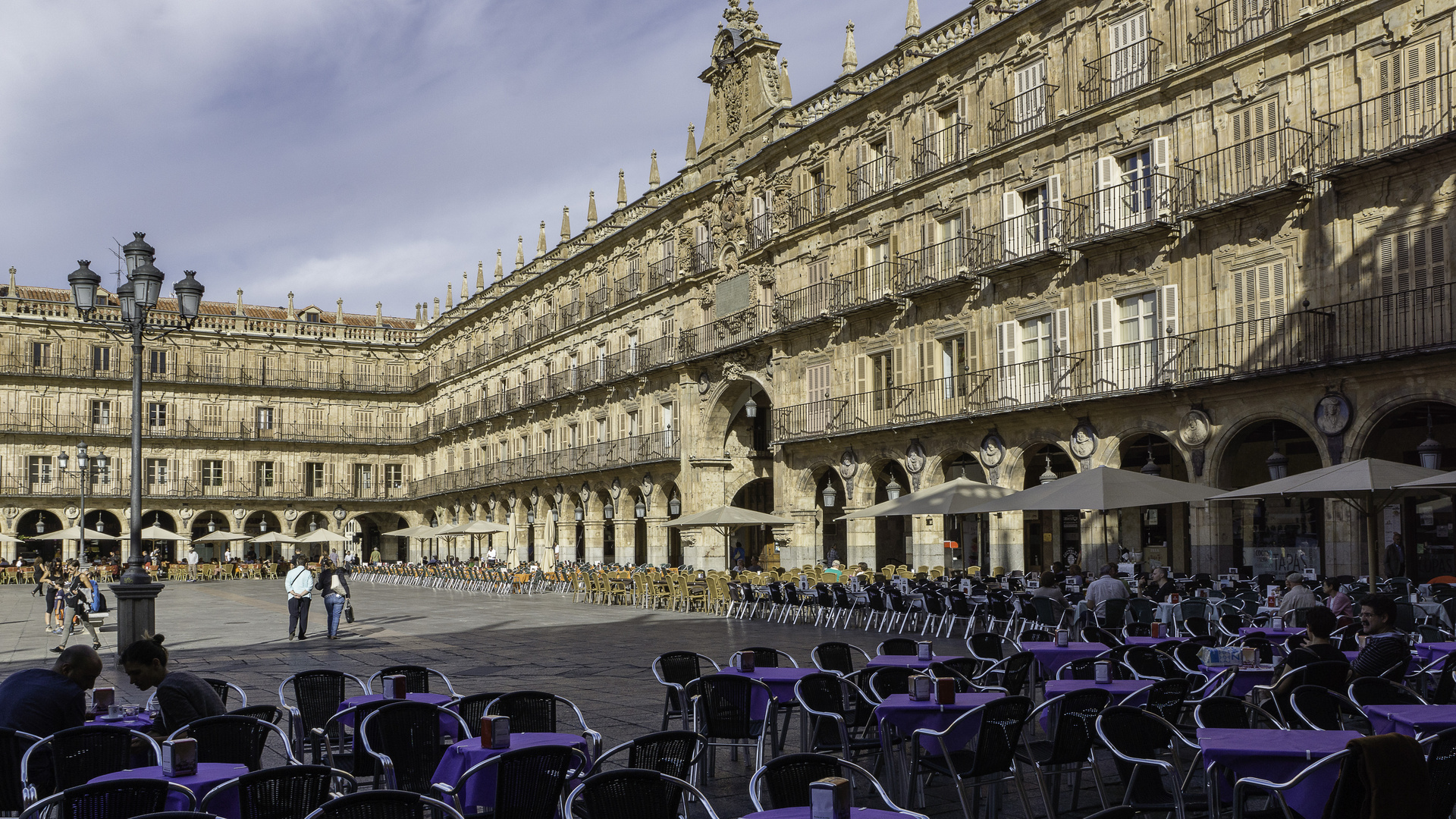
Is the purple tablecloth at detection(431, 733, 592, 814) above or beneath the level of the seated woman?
beneath

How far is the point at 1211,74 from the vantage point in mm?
20719

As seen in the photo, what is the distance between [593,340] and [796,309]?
13933 mm

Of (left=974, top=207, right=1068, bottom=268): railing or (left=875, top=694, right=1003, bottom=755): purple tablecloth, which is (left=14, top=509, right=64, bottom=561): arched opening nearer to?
(left=974, top=207, right=1068, bottom=268): railing

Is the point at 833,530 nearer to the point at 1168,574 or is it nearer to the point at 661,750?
the point at 1168,574

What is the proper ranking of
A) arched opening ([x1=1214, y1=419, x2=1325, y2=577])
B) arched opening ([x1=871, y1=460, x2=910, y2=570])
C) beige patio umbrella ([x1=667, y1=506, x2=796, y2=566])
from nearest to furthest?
arched opening ([x1=1214, y1=419, x2=1325, y2=577])
beige patio umbrella ([x1=667, y1=506, x2=796, y2=566])
arched opening ([x1=871, y1=460, x2=910, y2=570])

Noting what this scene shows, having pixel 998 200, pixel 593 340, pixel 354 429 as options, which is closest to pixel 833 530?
pixel 998 200

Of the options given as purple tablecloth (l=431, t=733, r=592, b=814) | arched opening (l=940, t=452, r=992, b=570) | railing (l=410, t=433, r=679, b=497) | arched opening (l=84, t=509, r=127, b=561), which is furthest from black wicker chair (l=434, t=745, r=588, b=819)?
arched opening (l=84, t=509, r=127, b=561)

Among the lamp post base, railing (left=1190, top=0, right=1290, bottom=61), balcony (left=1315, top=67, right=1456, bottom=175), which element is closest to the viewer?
the lamp post base

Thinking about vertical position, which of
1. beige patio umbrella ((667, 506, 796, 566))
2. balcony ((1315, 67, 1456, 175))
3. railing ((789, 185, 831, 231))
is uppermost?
railing ((789, 185, 831, 231))

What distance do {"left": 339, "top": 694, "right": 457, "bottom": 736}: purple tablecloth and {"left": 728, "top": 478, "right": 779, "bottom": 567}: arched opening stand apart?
93.0ft

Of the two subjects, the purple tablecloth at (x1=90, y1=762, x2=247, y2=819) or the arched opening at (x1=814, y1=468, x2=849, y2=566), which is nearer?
the purple tablecloth at (x1=90, y1=762, x2=247, y2=819)

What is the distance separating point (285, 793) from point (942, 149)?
24224 mm

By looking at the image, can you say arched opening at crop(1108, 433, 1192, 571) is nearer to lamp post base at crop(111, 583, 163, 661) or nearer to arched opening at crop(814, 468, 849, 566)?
arched opening at crop(814, 468, 849, 566)

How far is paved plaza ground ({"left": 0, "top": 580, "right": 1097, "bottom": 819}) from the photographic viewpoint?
10.9 meters
